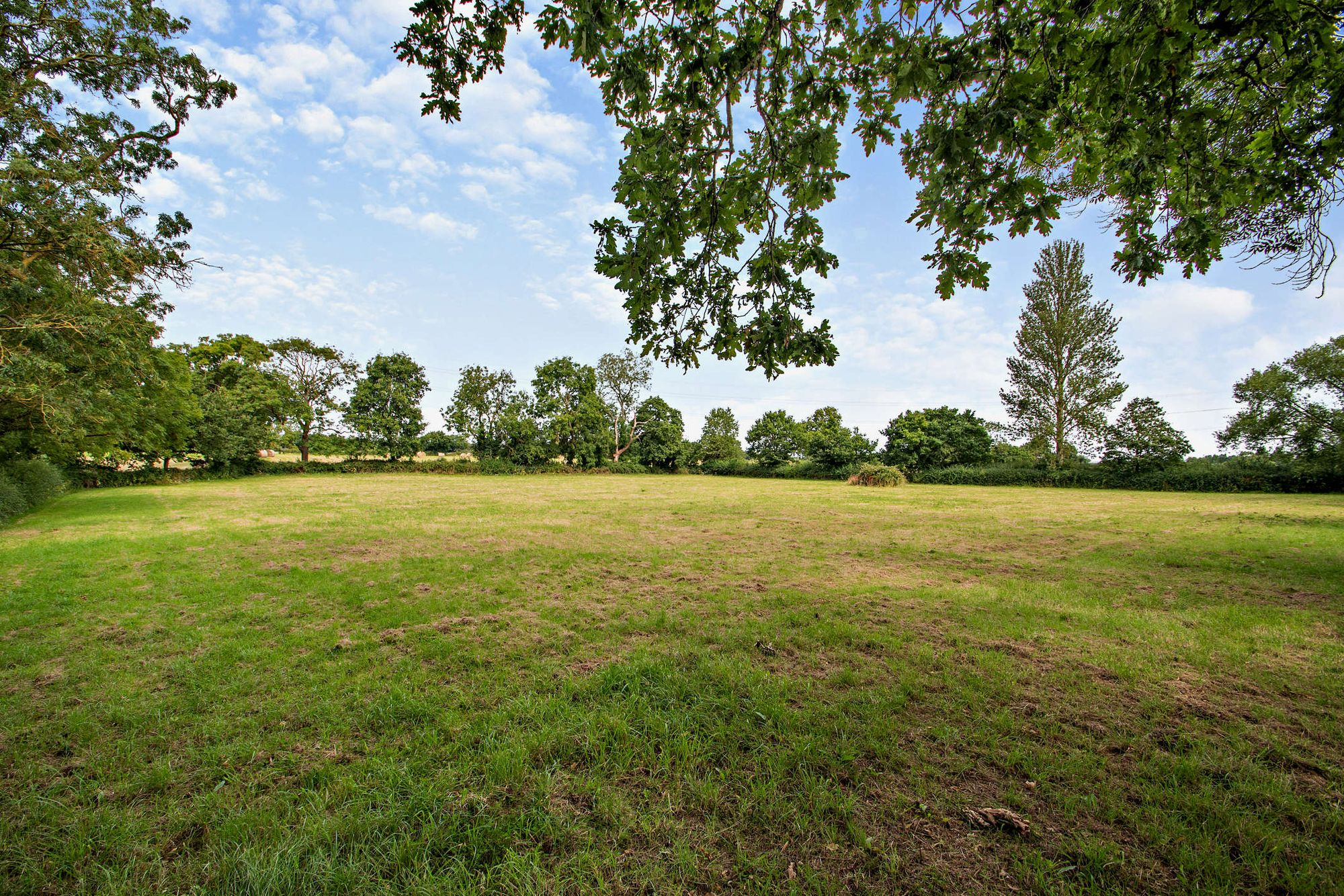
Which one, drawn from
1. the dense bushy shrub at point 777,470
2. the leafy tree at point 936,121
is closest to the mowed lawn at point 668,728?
the leafy tree at point 936,121

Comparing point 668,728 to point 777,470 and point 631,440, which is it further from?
point 631,440

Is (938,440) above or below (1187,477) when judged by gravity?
above

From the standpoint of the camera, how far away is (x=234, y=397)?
33875 mm

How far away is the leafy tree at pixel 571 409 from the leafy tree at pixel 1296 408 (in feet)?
146

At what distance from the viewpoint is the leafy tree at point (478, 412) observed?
46875mm

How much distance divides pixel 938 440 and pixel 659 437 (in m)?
26.9

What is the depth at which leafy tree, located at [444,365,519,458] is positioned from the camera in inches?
1845

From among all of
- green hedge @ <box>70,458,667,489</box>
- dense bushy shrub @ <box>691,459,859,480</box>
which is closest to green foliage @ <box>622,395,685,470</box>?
green hedge @ <box>70,458,667,489</box>

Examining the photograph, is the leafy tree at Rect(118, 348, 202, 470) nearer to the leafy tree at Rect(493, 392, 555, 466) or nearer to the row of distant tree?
the row of distant tree

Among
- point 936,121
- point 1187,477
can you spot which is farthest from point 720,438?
point 936,121

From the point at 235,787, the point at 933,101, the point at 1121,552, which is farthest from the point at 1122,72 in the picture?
the point at 1121,552

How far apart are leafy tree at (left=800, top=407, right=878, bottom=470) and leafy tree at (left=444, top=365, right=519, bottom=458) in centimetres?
3055

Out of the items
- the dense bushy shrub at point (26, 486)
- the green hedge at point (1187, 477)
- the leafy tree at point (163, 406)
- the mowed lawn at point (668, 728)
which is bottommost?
the mowed lawn at point (668, 728)

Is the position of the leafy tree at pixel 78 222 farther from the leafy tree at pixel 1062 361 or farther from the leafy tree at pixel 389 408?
the leafy tree at pixel 1062 361
